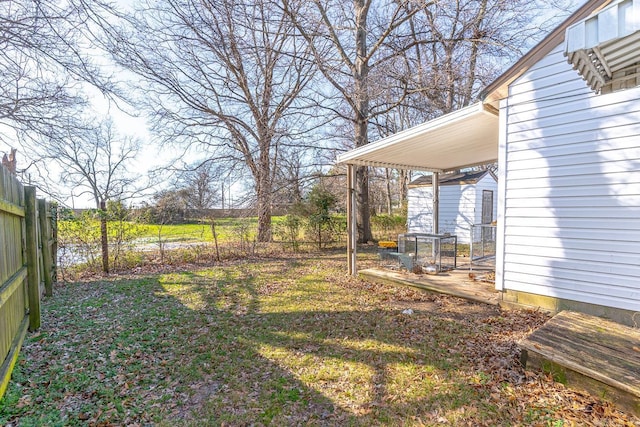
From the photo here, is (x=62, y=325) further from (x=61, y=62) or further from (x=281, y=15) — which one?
(x=281, y=15)

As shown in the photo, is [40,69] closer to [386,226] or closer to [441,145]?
[441,145]

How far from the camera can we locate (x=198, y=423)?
7.63 ft

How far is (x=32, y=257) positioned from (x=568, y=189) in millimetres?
6612

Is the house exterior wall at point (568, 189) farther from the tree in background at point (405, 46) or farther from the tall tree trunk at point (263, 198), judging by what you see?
the tall tree trunk at point (263, 198)

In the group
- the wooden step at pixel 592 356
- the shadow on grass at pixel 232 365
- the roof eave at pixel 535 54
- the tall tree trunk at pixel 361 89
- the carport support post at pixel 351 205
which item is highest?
the tall tree trunk at pixel 361 89

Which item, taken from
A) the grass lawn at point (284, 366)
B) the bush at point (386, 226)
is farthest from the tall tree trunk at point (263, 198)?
the bush at point (386, 226)

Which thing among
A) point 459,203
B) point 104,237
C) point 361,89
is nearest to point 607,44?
point 361,89

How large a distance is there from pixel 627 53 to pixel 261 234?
9309 mm

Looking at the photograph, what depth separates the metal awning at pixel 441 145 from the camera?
4.77 metres

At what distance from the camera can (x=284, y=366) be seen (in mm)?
3125

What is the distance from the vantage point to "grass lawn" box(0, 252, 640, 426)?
2365 mm

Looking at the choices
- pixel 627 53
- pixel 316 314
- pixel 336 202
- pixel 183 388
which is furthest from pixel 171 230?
pixel 627 53

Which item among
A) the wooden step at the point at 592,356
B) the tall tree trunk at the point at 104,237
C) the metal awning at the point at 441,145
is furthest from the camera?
the tall tree trunk at the point at 104,237

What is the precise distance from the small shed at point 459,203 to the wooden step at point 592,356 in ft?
29.2
